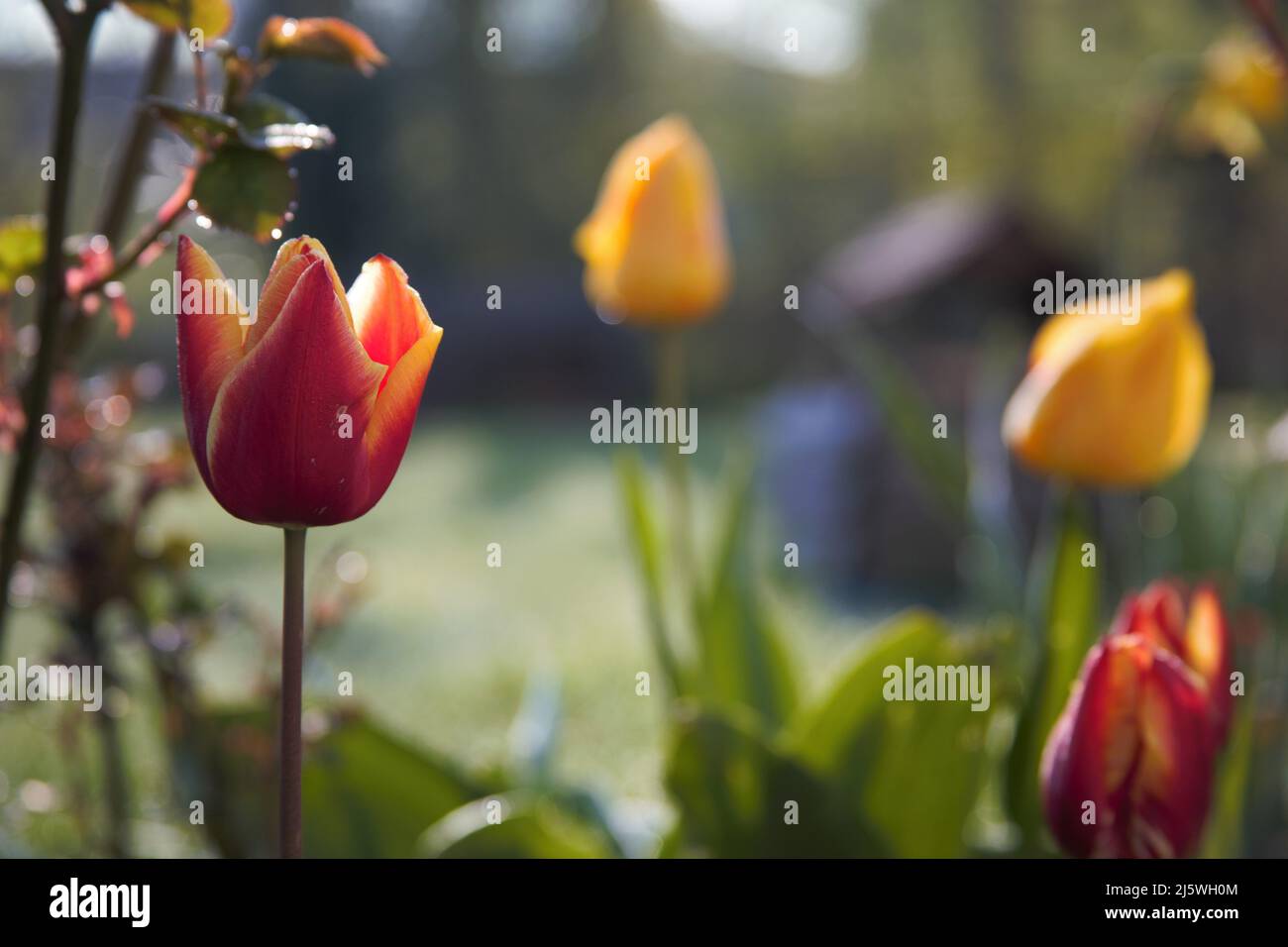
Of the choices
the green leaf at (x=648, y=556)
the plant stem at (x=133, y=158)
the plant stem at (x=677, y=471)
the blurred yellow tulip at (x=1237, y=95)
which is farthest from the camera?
the blurred yellow tulip at (x=1237, y=95)

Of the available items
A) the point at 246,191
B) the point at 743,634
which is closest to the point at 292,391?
the point at 246,191

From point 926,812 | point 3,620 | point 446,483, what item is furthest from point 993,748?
point 446,483

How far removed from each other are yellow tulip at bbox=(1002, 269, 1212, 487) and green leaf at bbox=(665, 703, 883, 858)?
1.09 ft

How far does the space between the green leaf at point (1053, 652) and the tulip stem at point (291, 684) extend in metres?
0.53

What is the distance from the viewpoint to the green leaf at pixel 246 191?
1.69 ft

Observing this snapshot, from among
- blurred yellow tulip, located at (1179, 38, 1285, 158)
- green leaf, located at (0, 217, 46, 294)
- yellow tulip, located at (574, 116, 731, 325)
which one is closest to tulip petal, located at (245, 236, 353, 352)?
green leaf, located at (0, 217, 46, 294)

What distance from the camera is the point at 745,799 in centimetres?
93

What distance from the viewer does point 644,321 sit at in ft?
4.43

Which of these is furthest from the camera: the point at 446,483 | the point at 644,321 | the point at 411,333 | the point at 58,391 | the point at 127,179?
the point at 446,483

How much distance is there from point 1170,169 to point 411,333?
34.0 ft

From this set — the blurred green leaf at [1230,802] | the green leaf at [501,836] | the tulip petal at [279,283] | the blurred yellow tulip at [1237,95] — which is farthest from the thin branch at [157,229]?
the blurred yellow tulip at [1237,95]

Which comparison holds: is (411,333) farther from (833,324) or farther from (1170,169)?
(1170,169)

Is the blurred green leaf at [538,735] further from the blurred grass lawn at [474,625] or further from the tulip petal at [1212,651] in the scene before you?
the tulip petal at [1212,651]

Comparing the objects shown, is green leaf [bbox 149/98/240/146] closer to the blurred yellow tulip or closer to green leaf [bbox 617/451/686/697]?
green leaf [bbox 617/451/686/697]
